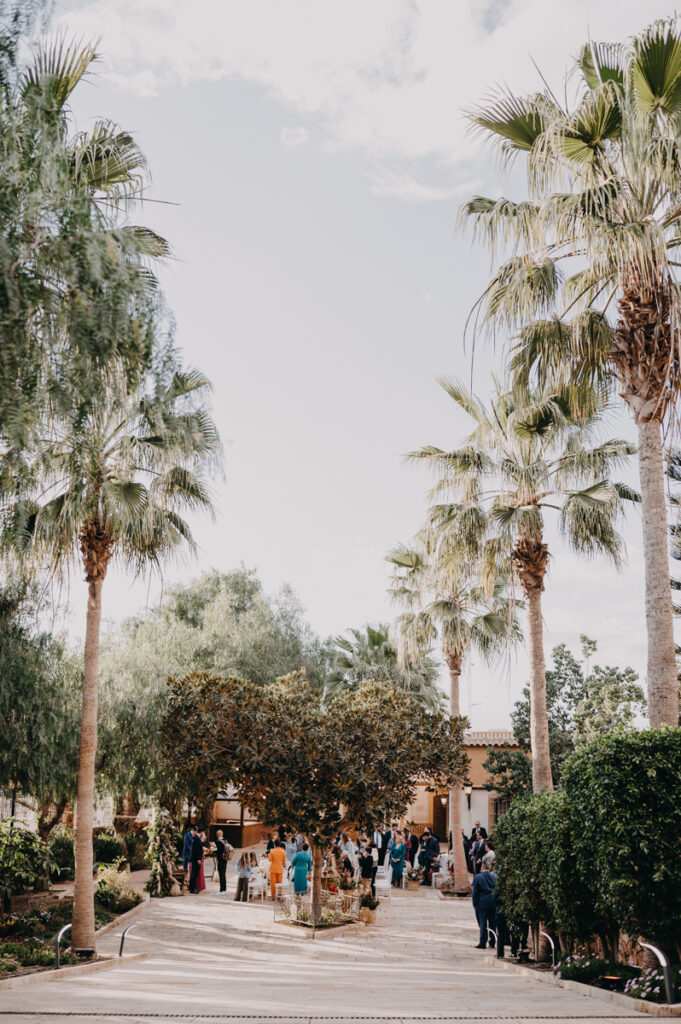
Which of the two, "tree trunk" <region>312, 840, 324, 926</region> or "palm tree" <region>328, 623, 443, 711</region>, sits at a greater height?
"palm tree" <region>328, 623, 443, 711</region>

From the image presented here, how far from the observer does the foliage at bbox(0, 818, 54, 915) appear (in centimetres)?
1455

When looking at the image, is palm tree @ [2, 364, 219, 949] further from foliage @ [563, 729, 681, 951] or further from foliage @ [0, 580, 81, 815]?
foliage @ [563, 729, 681, 951]

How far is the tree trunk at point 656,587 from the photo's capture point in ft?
31.5

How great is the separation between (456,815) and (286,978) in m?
13.8

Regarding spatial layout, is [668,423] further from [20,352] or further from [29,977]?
[29,977]

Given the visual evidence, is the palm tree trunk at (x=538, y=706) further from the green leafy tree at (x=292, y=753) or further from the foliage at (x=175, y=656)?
the foliage at (x=175, y=656)

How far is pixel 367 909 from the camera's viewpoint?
18.1 m

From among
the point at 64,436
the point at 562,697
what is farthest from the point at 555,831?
the point at 562,697

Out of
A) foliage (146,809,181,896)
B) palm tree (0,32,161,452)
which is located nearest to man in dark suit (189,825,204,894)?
foliage (146,809,181,896)

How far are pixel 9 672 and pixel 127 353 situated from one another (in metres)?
10.9

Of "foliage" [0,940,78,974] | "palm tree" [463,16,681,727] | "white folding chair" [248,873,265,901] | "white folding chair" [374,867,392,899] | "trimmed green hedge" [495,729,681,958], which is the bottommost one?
"white folding chair" [374,867,392,899]

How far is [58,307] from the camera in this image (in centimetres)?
506

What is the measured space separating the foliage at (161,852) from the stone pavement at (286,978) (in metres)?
0.76

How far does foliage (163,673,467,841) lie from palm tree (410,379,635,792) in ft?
9.71
